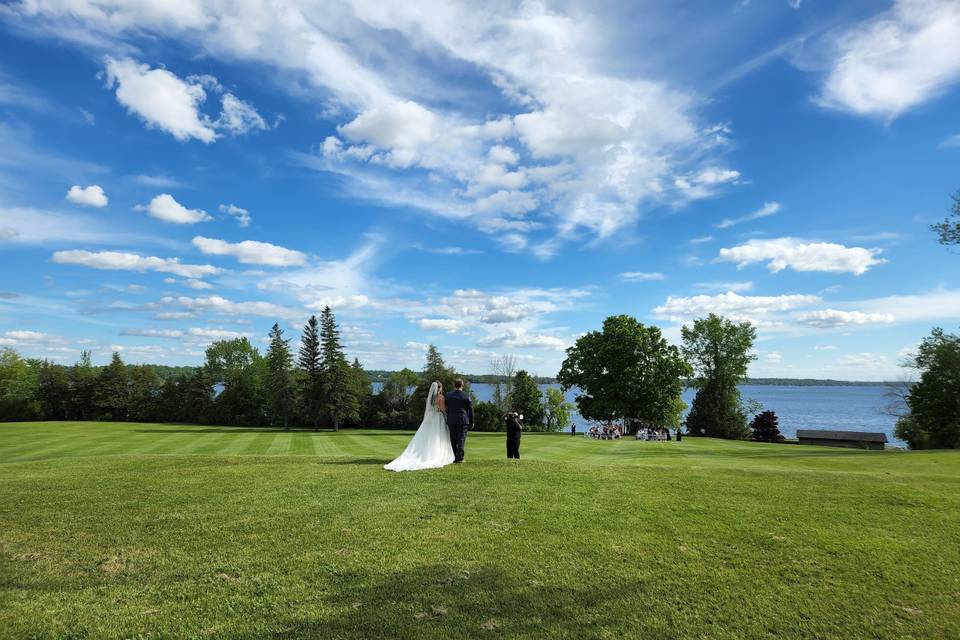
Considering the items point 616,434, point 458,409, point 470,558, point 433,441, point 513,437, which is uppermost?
point 458,409

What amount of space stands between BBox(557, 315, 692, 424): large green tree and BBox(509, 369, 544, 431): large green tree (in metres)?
21.6

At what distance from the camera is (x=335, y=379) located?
69.8 meters

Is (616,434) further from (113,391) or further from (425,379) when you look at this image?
(113,391)

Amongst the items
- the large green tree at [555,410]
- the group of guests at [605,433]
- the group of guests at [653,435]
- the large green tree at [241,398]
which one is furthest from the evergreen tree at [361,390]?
the group of guests at [653,435]

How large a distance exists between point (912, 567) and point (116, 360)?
336 ft

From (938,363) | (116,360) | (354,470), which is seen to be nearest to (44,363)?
(116,360)

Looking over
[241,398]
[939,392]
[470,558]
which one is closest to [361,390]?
[241,398]

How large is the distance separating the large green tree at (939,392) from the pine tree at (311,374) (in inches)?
2610

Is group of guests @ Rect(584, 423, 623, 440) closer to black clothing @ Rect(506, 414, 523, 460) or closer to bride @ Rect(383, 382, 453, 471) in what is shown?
black clothing @ Rect(506, 414, 523, 460)

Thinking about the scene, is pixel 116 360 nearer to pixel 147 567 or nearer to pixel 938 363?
pixel 147 567

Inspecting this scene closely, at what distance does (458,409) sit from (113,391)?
297 feet

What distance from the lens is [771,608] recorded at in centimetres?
582

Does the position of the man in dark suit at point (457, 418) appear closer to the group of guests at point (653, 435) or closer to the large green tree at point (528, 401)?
the group of guests at point (653, 435)

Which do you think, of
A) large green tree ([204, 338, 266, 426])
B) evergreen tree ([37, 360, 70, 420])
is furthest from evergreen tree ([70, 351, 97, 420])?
large green tree ([204, 338, 266, 426])
